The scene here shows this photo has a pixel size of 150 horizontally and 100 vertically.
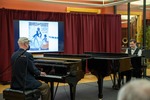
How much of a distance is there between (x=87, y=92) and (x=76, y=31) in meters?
2.53

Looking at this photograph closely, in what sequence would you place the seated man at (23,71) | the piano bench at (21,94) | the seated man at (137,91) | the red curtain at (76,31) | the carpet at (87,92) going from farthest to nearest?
1. the red curtain at (76,31)
2. the carpet at (87,92)
3. the seated man at (23,71)
4. the piano bench at (21,94)
5. the seated man at (137,91)

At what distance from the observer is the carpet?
4977 millimetres

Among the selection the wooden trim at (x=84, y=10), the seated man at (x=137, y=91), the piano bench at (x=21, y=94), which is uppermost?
the wooden trim at (x=84, y=10)

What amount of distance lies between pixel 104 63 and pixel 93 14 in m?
3.54

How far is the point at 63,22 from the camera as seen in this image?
716 centimetres

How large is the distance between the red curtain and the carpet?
1444 mm

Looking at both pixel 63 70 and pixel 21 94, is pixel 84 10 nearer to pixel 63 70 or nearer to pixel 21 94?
pixel 63 70

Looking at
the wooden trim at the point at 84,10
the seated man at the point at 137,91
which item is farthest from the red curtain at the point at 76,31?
the seated man at the point at 137,91

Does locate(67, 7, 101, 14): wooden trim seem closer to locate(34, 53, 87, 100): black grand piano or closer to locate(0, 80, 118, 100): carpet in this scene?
locate(0, 80, 118, 100): carpet

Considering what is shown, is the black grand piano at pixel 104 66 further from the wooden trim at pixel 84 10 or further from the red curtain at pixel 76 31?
the wooden trim at pixel 84 10

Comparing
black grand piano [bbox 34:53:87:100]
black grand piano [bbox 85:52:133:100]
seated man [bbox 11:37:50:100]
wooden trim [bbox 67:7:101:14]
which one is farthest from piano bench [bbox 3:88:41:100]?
wooden trim [bbox 67:7:101:14]

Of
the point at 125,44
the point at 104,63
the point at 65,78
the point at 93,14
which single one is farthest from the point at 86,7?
the point at 65,78

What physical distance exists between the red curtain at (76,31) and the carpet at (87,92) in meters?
1.44

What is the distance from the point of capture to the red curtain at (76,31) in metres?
6.32
